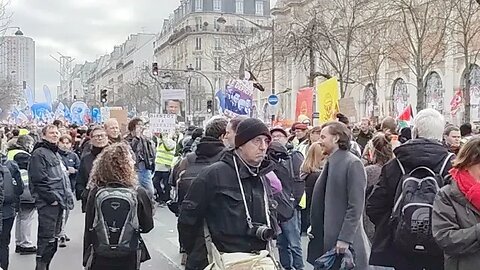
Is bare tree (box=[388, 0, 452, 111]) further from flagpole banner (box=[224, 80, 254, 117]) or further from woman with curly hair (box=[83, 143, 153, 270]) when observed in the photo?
woman with curly hair (box=[83, 143, 153, 270])

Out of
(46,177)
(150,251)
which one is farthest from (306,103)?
(46,177)

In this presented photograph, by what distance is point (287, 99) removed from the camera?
A: 249 ft

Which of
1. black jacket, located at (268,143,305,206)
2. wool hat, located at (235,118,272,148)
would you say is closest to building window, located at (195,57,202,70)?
black jacket, located at (268,143,305,206)

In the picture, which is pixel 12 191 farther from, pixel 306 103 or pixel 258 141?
pixel 306 103

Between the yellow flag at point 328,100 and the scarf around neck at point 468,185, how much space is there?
10.2 m

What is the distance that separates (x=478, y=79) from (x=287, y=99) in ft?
125

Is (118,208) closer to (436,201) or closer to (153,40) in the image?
(436,201)

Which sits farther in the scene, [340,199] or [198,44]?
[198,44]

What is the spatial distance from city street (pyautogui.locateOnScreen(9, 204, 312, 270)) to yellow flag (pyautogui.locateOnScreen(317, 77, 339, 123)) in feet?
11.5

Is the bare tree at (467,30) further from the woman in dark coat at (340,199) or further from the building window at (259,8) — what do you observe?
the building window at (259,8)

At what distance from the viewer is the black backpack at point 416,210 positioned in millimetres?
5352

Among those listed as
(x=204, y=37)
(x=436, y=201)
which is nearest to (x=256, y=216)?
(x=436, y=201)

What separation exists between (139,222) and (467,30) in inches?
942

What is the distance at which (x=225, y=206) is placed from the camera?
191 inches
